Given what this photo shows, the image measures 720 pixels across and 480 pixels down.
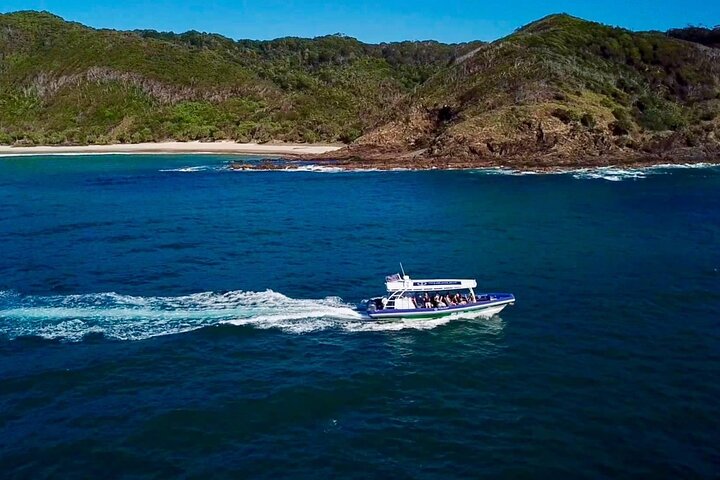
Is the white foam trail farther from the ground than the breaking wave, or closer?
closer

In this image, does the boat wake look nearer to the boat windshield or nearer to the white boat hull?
the white boat hull

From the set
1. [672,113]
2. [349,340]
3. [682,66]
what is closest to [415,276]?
[349,340]

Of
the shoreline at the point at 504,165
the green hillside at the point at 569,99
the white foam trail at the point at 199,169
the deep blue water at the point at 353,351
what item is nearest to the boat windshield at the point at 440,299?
the deep blue water at the point at 353,351

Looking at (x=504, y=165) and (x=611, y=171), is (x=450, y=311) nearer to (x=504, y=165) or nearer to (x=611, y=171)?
(x=611, y=171)

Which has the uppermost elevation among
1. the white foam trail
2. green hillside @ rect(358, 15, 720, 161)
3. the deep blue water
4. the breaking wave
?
green hillside @ rect(358, 15, 720, 161)

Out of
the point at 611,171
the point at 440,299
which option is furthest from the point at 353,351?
the point at 611,171

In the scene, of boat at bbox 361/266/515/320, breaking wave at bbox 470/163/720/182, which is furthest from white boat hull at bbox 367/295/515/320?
breaking wave at bbox 470/163/720/182

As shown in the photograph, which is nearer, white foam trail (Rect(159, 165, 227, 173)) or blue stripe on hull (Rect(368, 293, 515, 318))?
blue stripe on hull (Rect(368, 293, 515, 318))
